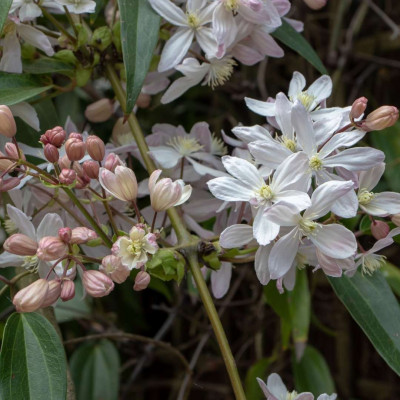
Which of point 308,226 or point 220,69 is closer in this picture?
point 308,226

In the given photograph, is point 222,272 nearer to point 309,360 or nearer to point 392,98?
point 309,360

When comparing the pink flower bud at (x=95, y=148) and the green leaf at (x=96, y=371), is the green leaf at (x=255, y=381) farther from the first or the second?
the pink flower bud at (x=95, y=148)

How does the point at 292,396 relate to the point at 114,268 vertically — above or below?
below

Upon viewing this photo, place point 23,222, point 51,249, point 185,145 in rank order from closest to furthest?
point 51,249
point 23,222
point 185,145

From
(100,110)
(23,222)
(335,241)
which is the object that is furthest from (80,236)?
(100,110)

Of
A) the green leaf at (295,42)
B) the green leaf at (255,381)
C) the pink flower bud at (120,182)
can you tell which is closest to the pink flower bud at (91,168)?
the pink flower bud at (120,182)

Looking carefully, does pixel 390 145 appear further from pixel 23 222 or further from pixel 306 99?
pixel 23 222
